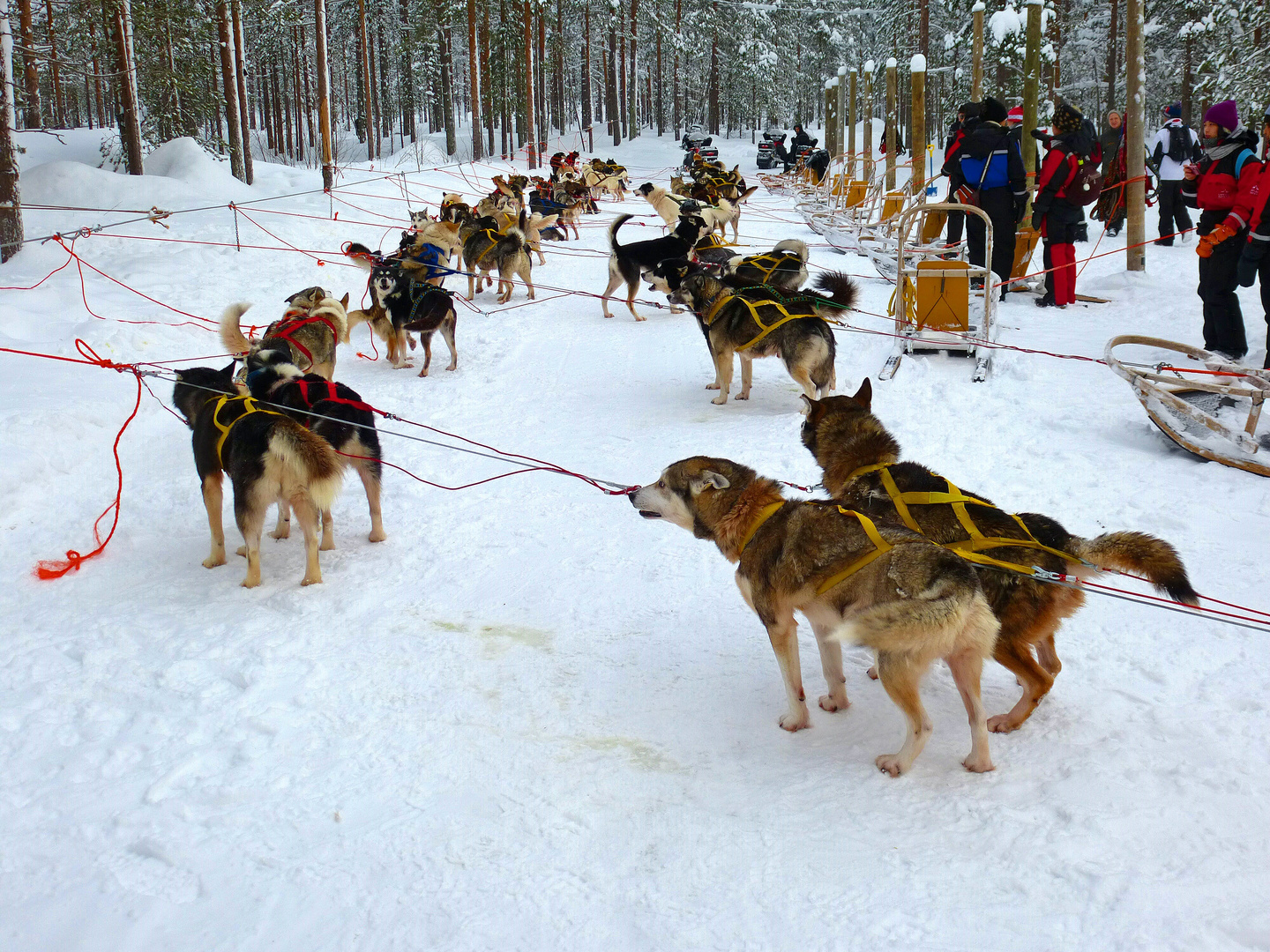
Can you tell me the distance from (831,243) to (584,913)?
14.7m

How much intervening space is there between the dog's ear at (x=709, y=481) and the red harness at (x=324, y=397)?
2.23 m

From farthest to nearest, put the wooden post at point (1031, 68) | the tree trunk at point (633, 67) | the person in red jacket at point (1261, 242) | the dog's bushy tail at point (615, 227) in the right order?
1. the tree trunk at point (633, 67)
2. the wooden post at point (1031, 68)
3. the dog's bushy tail at point (615, 227)
4. the person in red jacket at point (1261, 242)

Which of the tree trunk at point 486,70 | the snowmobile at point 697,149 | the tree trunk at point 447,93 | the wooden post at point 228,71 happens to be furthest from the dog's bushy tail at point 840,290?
the tree trunk at point 486,70

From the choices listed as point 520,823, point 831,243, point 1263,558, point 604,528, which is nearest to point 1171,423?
point 1263,558

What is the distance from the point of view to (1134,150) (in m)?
10.2

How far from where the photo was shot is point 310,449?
413 centimetres

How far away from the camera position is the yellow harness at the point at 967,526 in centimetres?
290

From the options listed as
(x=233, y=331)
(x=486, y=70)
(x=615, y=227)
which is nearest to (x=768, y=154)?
(x=486, y=70)

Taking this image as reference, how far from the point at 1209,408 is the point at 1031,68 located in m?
7.77

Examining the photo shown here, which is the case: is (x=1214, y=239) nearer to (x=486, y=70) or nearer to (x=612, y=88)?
(x=486, y=70)

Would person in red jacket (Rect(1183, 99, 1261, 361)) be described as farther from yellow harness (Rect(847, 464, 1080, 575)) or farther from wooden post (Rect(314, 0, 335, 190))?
wooden post (Rect(314, 0, 335, 190))

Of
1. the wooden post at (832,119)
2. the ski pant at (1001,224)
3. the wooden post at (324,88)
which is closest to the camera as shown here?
the ski pant at (1001,224)

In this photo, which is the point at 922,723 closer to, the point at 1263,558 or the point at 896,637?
the point at 896,637

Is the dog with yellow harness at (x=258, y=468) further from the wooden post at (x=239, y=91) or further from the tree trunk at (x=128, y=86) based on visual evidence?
the wooden post at (x=239, y=91)
